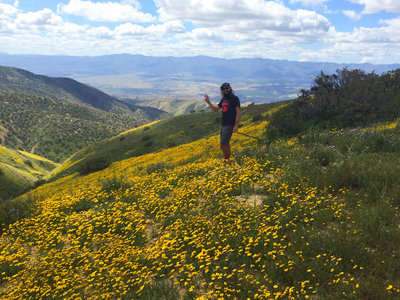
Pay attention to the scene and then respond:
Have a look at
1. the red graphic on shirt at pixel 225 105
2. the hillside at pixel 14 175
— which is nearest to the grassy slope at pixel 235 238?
the red graphic on shirt at pixel 225 105

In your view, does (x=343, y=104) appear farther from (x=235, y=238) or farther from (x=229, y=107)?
(x=235, y=238)

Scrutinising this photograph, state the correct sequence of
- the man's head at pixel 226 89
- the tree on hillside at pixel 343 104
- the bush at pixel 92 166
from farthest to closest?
1. the bush at pixel 92 166
2. the tree on hillside at pixel 343 104
3. the man's head at pixel 226 89

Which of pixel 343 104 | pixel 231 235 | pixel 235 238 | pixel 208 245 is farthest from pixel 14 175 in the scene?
pixel 235 238

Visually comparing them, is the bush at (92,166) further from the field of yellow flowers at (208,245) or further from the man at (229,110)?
the man at (229,110)

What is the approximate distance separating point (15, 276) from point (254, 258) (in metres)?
5.17

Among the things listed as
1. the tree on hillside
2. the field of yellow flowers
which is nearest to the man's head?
the field of yellow flowers

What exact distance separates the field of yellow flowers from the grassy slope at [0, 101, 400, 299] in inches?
1.1

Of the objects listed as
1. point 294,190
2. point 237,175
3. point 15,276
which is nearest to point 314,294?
point 294,190

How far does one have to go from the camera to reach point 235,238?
17.1 ft

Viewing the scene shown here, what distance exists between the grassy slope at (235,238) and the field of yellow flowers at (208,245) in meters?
0.03

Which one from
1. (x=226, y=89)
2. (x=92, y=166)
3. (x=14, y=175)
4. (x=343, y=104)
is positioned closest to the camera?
(x=226, y=89)

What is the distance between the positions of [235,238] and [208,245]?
1.93ft

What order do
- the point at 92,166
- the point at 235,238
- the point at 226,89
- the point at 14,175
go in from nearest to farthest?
the point at 235,238 < the point at 226,89 < the point at 92,166 < the point at 14,175

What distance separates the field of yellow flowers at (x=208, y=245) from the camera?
404 cm
